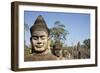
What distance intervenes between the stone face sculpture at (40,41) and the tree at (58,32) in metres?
0.04

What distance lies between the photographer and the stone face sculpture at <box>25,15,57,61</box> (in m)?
1.70

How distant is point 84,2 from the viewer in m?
1.87

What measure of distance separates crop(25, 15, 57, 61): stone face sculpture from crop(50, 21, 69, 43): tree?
44mm

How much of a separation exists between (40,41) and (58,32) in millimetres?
162

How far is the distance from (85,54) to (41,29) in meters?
0.43

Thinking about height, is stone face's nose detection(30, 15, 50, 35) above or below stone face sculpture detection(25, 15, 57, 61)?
above

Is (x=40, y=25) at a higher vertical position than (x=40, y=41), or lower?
higher

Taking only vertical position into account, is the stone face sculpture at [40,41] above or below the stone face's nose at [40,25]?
below

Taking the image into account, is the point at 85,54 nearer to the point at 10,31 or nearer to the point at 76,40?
the point at 76,40

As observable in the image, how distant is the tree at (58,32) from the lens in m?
1.76

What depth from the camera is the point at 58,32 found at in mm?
1777

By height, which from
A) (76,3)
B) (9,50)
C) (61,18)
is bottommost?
(9,50)

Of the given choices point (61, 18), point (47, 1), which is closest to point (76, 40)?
point (61, 18)

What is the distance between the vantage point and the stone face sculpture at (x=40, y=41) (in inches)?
67.1
